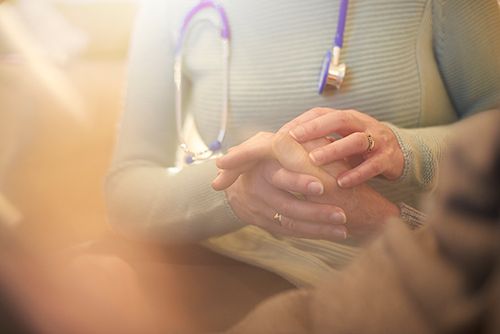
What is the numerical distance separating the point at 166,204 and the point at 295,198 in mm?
191

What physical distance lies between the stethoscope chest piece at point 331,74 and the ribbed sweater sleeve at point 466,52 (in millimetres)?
75

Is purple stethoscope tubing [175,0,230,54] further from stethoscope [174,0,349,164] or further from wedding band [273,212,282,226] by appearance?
wedding band [273,212,282,226]

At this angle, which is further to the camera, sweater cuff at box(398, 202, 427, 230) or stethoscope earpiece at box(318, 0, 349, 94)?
stethoscope earpiece at box(318, 0, 349, 94)

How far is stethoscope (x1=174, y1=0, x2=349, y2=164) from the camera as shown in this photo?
449 mm

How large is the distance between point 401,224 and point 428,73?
0.82 feet

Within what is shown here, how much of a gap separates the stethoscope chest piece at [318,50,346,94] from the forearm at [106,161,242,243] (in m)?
0.15

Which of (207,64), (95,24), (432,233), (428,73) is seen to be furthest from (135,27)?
(432,233)

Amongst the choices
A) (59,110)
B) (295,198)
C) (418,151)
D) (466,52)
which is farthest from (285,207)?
(59,110)

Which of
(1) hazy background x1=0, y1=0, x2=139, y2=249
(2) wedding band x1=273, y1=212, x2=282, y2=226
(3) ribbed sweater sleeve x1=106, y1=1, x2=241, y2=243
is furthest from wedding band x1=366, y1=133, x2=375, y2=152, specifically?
(1) hazy background x1=0, y1=0, x2=139, y2=249

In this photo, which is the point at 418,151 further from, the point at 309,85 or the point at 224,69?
the point at 224,69

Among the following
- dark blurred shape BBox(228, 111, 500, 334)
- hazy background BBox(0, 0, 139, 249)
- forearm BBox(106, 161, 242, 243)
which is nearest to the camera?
dark blurred shape BBox(228, 111, 500, 334)

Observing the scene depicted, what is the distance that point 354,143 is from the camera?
38 centimetres

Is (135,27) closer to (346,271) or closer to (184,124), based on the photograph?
(184,124)

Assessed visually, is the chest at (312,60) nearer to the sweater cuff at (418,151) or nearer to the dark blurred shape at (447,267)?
the sweater cuff at (418,151)
